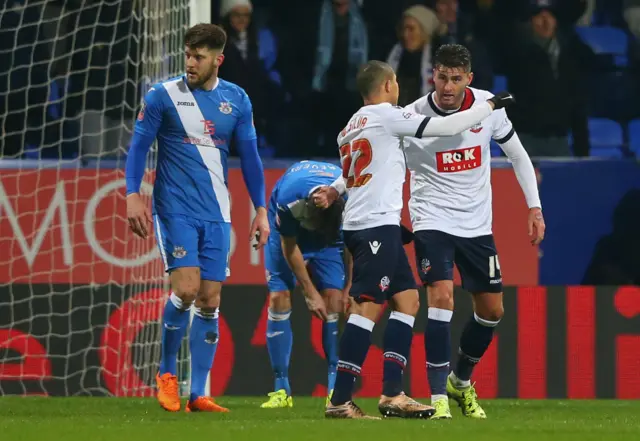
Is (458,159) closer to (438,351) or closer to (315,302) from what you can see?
(438,351)

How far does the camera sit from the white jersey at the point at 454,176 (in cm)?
669

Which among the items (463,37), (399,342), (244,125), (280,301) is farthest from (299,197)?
(463,37)

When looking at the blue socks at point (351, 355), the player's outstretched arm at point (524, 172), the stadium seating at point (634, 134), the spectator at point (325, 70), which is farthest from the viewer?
the stadium seating at point (634, 134)

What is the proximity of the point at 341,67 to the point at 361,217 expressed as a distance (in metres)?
5.16

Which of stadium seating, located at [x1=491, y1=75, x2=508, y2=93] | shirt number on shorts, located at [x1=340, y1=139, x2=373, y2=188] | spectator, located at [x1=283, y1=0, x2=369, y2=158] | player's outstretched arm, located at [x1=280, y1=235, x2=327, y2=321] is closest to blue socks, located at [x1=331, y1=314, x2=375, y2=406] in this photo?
shirt number on shorts, located at [x1=340, y1=139, x2=373, y2=188]

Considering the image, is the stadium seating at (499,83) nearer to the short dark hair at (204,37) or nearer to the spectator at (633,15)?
the spectator at (633,15)

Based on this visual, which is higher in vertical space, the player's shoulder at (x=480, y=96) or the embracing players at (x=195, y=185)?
the player's shoulder at (x=480, y=96)

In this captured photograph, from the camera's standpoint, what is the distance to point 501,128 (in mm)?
6855

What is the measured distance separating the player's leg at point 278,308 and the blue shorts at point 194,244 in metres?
0.91

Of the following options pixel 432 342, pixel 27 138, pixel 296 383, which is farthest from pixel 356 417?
pixel 27 138

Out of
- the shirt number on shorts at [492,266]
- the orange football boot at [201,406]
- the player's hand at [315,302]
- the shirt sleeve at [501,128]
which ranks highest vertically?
the shirt sleeve at [501,128]

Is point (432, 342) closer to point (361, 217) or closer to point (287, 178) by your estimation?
point (361, 217)

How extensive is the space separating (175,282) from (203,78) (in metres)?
1.05

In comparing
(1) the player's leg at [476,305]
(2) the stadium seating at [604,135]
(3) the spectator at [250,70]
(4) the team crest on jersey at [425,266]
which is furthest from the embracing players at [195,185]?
(2) the stadium seating at [604,135]
